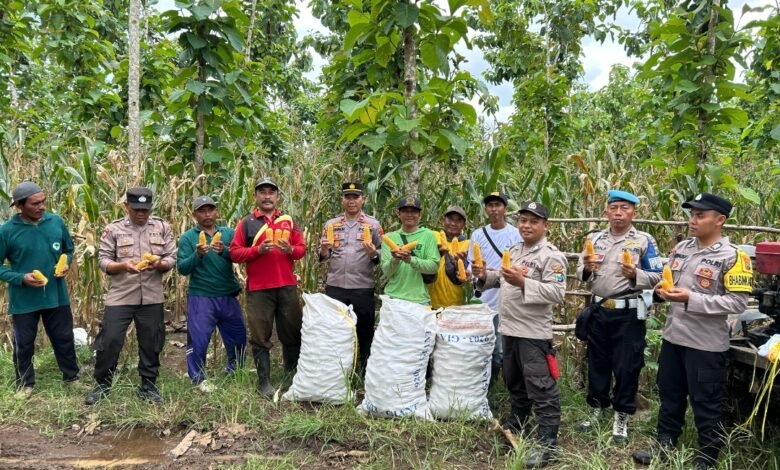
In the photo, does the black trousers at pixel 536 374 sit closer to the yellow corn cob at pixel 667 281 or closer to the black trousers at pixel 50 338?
the yellow corn cob at pixel 667 281

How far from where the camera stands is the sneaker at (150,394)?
387 cm

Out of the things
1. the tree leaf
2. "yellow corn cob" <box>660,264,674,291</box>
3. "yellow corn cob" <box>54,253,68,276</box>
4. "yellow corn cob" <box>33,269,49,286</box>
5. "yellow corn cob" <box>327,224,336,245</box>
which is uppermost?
the tree leaf

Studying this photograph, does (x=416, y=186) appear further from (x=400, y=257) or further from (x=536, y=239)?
(x=536, y=239)

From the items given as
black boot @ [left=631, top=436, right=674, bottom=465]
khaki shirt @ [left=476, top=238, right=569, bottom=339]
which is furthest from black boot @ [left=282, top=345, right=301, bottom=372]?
black boot @ [left=631, top=436, right=674, bottom=465]

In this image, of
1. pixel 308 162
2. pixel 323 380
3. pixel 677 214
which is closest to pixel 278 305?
pixel 323 380

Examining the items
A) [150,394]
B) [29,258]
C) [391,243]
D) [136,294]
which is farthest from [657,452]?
[29,258]

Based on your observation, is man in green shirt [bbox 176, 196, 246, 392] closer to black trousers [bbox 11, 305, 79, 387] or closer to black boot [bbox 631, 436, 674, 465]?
black trousers [bbox 11, 305, 79, 387]

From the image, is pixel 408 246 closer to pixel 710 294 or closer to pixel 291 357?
pixel 291 357

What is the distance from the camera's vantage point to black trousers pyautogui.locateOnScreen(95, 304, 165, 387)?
154 inches

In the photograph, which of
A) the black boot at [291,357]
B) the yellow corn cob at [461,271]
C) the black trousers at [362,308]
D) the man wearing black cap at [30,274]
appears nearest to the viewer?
the yellow corn cob at [461,271]

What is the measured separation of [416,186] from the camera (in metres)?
4.52

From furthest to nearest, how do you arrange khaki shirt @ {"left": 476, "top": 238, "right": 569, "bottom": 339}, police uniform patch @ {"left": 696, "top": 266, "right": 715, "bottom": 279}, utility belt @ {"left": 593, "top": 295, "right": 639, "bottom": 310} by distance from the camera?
utility belt @ {"left": 593, "top": 295, "right": 639, "bottom": 310}, khaki shirt @ {"left": 476, "top": 238, "right": 569, "bottom": 339}, police uniform patch @ {"left": 696, "top": 266, "right": 715, "bottom": 279}

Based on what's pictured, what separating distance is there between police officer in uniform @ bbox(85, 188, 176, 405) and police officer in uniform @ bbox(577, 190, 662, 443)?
3090 mm

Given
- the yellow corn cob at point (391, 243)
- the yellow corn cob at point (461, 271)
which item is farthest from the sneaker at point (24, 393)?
the yellow corn cob at point (461, 271)
